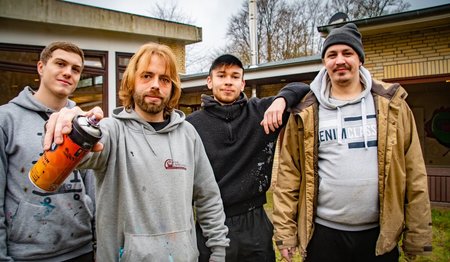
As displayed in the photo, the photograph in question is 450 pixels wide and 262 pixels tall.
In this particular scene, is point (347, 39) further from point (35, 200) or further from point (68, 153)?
point (35, 200)

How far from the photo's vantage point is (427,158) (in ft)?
37.9

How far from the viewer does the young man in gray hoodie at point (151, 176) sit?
1702 millimetres

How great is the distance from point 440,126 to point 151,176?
1230cm

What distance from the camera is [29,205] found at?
1893 millimetres

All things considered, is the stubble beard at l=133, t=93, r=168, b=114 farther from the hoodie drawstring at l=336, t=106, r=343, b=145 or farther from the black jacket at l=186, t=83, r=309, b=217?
the hoodie drawstring at l=336, t=106, r=343, b=145

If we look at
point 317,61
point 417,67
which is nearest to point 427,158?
point 417,67

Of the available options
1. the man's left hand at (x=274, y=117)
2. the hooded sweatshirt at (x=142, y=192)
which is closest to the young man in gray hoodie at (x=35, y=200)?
the hooded sweatshirt at (x=142, y=192)

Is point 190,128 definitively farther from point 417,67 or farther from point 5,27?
point 5,27

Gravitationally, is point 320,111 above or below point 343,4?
below

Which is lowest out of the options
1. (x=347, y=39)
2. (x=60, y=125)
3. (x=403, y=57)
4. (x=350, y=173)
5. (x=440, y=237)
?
(x=440, y=237)

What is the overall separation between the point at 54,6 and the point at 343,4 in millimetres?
18626

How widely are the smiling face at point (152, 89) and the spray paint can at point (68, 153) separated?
58 centimetres

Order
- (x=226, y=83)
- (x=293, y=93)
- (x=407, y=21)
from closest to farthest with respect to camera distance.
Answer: (x=293, y=93) < (x=226, y=83) < (x=407, y=21)

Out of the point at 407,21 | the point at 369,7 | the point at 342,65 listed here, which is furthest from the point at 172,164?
the point at 369,7
